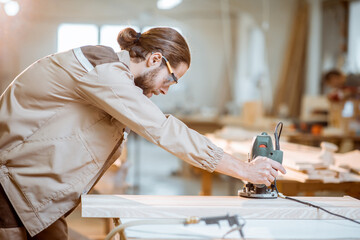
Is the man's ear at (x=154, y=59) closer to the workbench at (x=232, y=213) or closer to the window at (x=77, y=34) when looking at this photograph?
the workbench at (x=232, y=213)

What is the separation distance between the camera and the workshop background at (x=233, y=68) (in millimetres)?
4344

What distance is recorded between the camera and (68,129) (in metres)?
1.59

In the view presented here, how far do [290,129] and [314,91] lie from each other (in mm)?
3403

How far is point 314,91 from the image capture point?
858 cm

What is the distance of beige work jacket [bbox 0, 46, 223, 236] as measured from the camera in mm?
1504

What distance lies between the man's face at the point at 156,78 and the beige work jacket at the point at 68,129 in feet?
0.45

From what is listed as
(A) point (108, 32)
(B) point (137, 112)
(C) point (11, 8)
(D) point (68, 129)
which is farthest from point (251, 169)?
(A) point (108, 32)

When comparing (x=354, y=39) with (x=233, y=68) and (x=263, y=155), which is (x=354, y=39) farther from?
(x=263, y=155)

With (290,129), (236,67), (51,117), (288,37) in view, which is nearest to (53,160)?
(51,117)

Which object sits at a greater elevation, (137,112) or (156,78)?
(156,78)

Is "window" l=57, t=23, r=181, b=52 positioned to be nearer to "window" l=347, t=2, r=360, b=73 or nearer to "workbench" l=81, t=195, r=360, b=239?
"window" l=347, t=2, r=360, b=73

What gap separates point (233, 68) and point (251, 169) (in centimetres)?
1037

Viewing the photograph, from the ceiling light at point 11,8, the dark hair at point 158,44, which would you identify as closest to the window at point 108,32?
the ceiling light at point 11,8

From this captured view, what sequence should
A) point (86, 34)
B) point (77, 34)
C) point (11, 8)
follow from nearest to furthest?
point (11, 8), point (77, 34), point (86, 34)
